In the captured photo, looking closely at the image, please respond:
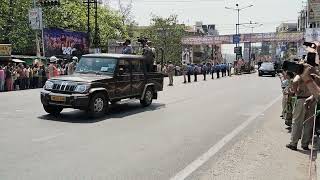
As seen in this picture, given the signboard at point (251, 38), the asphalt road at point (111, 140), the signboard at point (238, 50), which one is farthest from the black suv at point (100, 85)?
the signboard at point (238, 50)

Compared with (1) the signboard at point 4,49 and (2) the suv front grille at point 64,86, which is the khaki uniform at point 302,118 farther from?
(1) the signboard at point 4,49

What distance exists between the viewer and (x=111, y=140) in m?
10.4

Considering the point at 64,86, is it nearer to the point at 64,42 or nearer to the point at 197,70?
the point at 197,70

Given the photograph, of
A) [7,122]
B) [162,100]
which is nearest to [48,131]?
[7,122]

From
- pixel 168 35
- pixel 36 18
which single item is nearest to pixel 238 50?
pixel 168 35

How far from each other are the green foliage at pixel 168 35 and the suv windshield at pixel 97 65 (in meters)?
76.1

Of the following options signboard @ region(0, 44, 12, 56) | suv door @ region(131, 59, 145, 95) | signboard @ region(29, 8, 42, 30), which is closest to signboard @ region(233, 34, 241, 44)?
signboard @ region(29, 8, 42, 30)

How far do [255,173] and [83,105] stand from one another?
21.7 ft

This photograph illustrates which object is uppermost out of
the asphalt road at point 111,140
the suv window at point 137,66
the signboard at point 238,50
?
the signboard at point 238,50

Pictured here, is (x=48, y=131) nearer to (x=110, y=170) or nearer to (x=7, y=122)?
(x=7, y=122)

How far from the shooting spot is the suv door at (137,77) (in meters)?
16.3

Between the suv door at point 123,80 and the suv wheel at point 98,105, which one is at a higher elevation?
the suv door at point 123,80

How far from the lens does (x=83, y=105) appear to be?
44.3 feet

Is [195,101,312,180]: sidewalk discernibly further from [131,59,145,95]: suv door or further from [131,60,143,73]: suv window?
[131,60,143,73]: suv window
